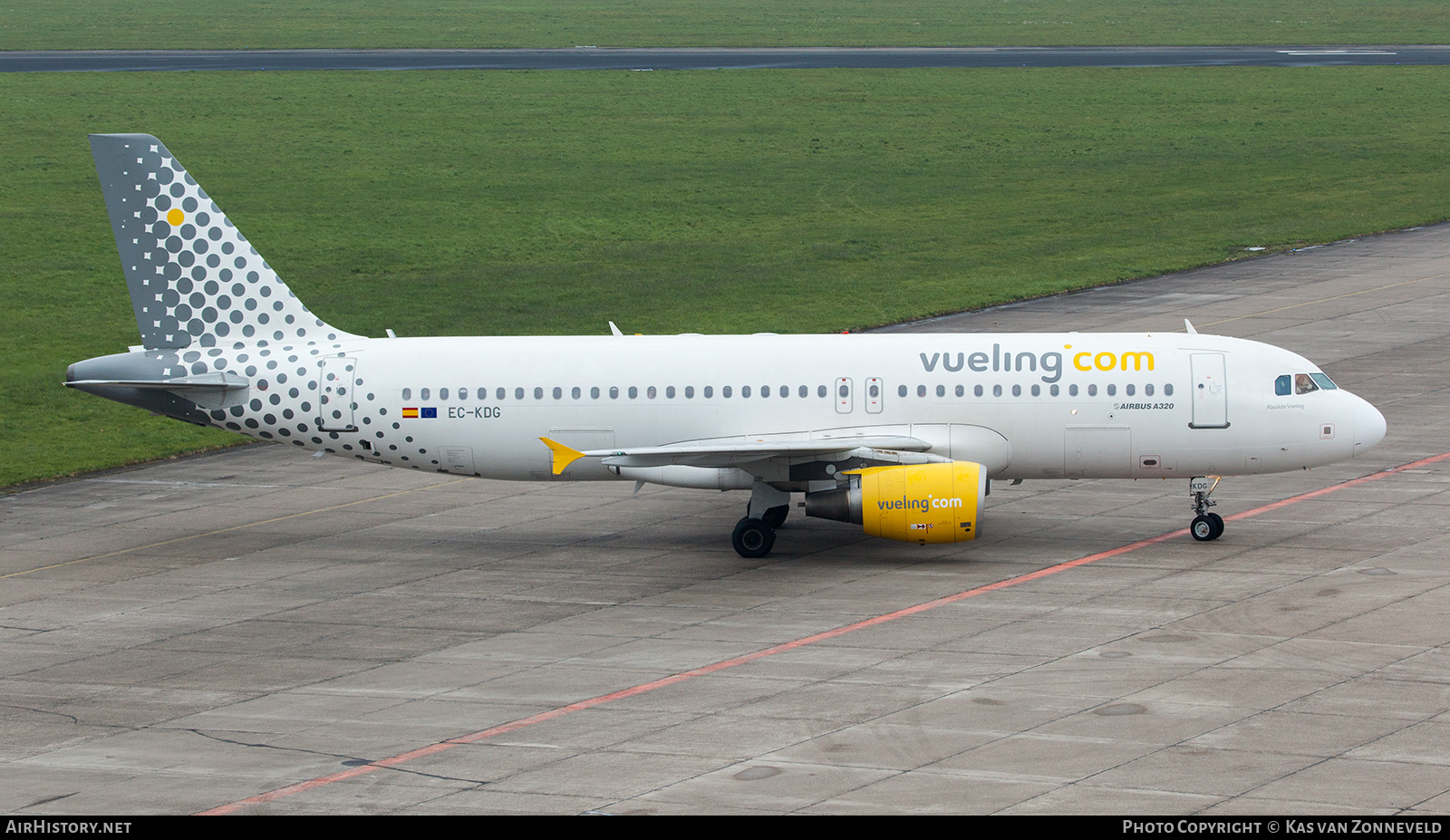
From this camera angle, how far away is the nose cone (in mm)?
38812

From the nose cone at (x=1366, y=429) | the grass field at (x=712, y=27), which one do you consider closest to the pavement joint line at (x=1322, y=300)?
the nose cone at (x=1366, y=429)

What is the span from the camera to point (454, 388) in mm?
39906

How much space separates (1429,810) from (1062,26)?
164 metres

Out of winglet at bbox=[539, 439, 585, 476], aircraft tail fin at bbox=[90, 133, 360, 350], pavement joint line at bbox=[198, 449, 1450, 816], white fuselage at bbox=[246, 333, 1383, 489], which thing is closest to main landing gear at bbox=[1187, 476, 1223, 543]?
white fuselage at bbox=[246, 333, 1383, 489]

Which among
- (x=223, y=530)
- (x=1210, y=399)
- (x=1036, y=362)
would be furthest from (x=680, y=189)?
(x=1210, y=399)

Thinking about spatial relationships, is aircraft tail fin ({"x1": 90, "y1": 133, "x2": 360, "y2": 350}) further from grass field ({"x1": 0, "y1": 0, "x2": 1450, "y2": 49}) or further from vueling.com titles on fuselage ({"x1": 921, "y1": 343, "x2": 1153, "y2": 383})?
grass field ({"x1": 0, "y1": 0, "x2": 1450, "y2": 49})

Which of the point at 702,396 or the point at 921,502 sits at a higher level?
the point at 702,396

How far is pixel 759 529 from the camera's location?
38.9 m

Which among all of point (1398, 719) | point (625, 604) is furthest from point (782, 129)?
point (1398, 719)

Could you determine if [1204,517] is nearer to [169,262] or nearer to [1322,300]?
[169,262]

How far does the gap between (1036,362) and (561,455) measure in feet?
33.8

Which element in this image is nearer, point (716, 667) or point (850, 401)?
point (716, 667)

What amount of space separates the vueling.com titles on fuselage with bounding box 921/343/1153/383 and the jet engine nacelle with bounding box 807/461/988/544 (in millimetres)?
2791

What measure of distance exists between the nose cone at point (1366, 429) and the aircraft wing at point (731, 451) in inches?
357
